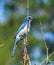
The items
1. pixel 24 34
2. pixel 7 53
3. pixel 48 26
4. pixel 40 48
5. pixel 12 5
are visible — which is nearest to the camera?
pixel 24 34

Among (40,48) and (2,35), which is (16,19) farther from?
(40,48)

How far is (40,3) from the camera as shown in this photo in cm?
1235

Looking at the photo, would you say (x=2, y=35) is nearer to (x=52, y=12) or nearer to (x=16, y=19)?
(x=16, y=19)

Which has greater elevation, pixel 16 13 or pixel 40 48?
pixel 16 13

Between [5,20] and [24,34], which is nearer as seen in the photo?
[24,34]

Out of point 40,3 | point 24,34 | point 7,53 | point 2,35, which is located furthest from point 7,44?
point 24,34

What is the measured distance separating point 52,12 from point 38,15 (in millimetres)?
896

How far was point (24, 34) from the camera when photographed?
2.67 m

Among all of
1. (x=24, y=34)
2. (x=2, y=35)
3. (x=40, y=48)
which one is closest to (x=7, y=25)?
(x=2, y=35)

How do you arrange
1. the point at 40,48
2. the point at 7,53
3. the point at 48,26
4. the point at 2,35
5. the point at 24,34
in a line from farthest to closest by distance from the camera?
the point at 48,26 → the point at 2,35 → the point at 40,48 → the point at 7,53 → the point at 24,34

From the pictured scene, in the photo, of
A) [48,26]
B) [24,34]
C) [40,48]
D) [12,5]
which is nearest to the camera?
[24,34]

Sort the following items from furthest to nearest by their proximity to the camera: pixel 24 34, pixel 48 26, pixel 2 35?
1. pixel 48 26
2. pixel 2 35
3. pixel 24 34

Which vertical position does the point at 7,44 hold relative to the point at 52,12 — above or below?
below

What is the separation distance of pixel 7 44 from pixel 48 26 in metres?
2.34
